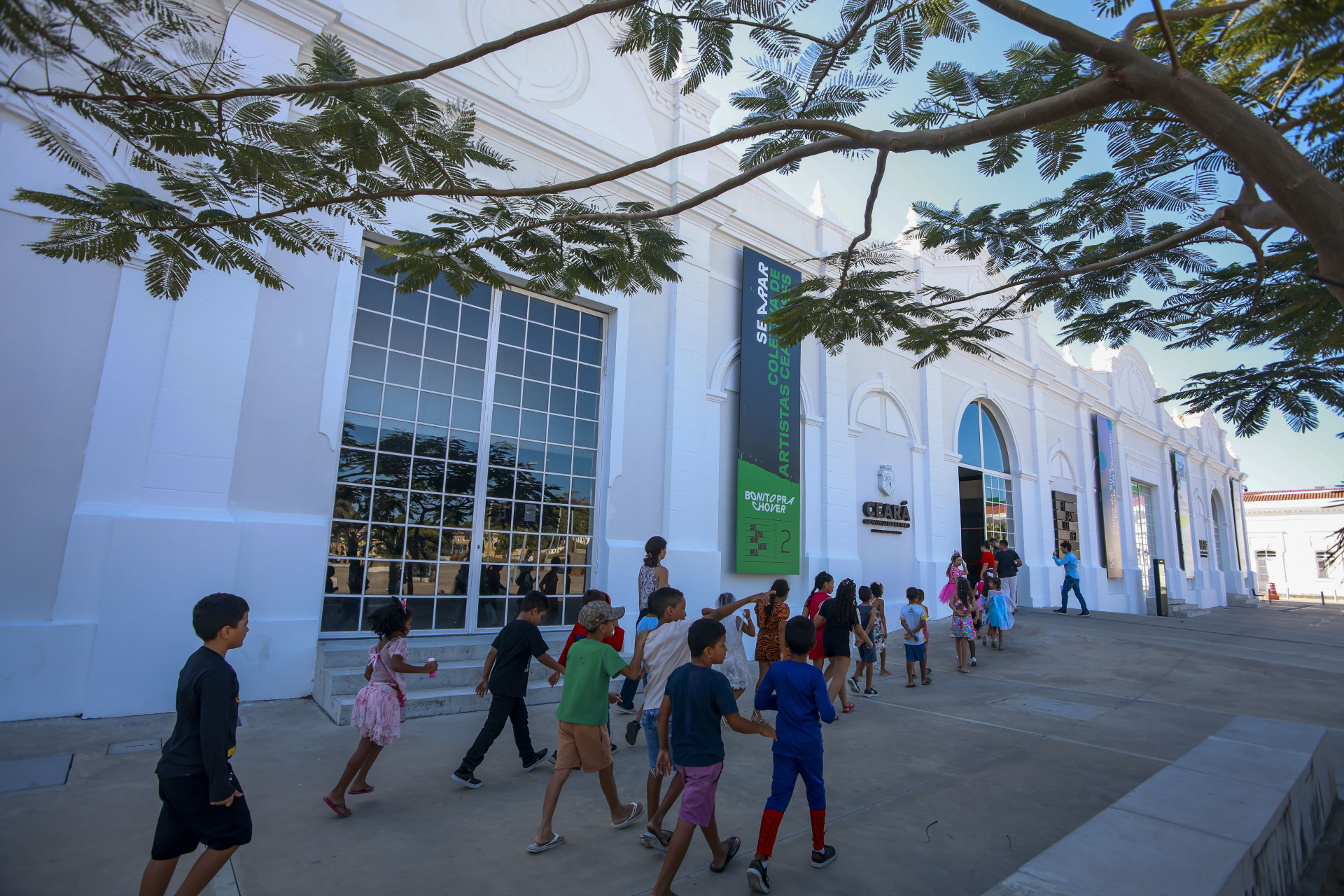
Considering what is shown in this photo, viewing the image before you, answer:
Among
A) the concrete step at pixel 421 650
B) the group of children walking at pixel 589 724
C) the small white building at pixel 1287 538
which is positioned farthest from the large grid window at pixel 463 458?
the small white building at pixel 1287 538

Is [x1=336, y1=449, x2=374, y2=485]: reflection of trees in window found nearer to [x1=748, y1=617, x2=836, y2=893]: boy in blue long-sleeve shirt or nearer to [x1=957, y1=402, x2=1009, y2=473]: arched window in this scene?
[x1=748, y1=617, x2=836, y2=893]: boy in blue long-sleeve shirt

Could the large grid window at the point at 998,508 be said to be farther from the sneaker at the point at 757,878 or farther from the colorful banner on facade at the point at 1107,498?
the sneaker at the point at 757,878

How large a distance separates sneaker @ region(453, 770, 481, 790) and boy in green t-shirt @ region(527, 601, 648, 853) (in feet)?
3.12

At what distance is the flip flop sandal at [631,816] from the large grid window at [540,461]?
15.1 ft

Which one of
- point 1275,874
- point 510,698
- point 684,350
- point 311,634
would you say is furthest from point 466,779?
point 684,350

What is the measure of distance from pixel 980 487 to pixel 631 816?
50.8 feet

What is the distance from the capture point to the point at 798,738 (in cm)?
356

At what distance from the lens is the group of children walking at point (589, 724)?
2.69 m

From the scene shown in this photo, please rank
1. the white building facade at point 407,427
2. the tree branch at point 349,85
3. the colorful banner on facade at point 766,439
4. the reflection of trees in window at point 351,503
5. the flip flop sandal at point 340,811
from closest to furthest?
the tree branch at point 349,85 → the flip flop sandal at point 340,811 → the white building facade at point 407,427 → the reflection of trees in window at point 351,503 → the colorful banner on facade at point 766,439

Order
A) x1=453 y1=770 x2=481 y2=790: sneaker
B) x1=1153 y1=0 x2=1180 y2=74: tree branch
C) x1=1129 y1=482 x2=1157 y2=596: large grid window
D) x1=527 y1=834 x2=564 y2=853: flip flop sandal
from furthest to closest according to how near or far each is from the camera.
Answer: x1=1129 y1=482 x2=1157 y2=596: large grid window
x1=453 y1=770 x2=481 y2=790: sneaker
x1=527 y1=834 x2=564 y2=853: flip flop sandal
x1=1153 y1=0 x2=1180 y2=74: tree branch

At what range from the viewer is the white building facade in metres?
5.80

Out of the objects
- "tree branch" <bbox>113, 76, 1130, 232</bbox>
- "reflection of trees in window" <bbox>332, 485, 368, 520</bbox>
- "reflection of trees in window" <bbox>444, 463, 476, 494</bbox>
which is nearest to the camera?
"tree branch" <bbox>113, 76, 1130, 232</bbox>

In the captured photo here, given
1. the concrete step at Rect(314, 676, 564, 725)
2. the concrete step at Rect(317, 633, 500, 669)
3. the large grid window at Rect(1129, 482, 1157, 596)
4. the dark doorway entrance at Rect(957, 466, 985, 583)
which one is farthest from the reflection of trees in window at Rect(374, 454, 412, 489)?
the large grid window at Rect(1129, 482, 1157, 596)

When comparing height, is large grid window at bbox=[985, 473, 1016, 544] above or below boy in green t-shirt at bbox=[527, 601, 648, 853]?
above
